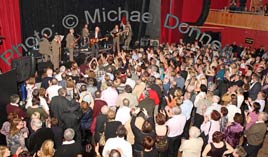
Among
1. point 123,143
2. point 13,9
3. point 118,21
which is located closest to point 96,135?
point 123,143

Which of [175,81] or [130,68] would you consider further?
[130,68]

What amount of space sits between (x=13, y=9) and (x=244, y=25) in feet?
35.7

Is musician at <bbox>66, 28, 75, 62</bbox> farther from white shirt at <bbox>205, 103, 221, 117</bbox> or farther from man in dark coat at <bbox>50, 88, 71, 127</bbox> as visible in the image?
white shirt at <bbox>205, 103, 221, 117</bbox>

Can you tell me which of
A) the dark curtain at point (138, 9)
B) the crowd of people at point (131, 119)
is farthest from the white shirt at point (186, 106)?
the dark curtain at point (138, 9)

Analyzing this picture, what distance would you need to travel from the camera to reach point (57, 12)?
13.7m

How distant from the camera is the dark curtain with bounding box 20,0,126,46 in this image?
12.3m

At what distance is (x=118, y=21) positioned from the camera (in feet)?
54.6

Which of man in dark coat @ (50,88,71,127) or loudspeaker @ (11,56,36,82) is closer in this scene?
man in dark coat @ (50,88,71,127)

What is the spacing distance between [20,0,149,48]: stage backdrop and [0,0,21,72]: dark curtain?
154 centimetres

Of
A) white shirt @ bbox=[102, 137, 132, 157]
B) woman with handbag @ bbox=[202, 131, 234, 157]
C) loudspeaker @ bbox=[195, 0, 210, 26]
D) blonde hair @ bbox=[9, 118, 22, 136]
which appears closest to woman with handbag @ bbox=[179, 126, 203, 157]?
Answer: woman with handbag @ bbox=[202, 131, 234, 157]

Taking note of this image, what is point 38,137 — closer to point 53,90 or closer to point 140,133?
point 140,133

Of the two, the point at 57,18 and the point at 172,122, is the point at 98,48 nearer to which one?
the point at 57,18

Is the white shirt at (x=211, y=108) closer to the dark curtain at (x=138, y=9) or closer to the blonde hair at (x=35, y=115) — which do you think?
the blonde hair at (x=35, y=115)

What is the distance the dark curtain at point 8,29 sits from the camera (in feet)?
33.1
